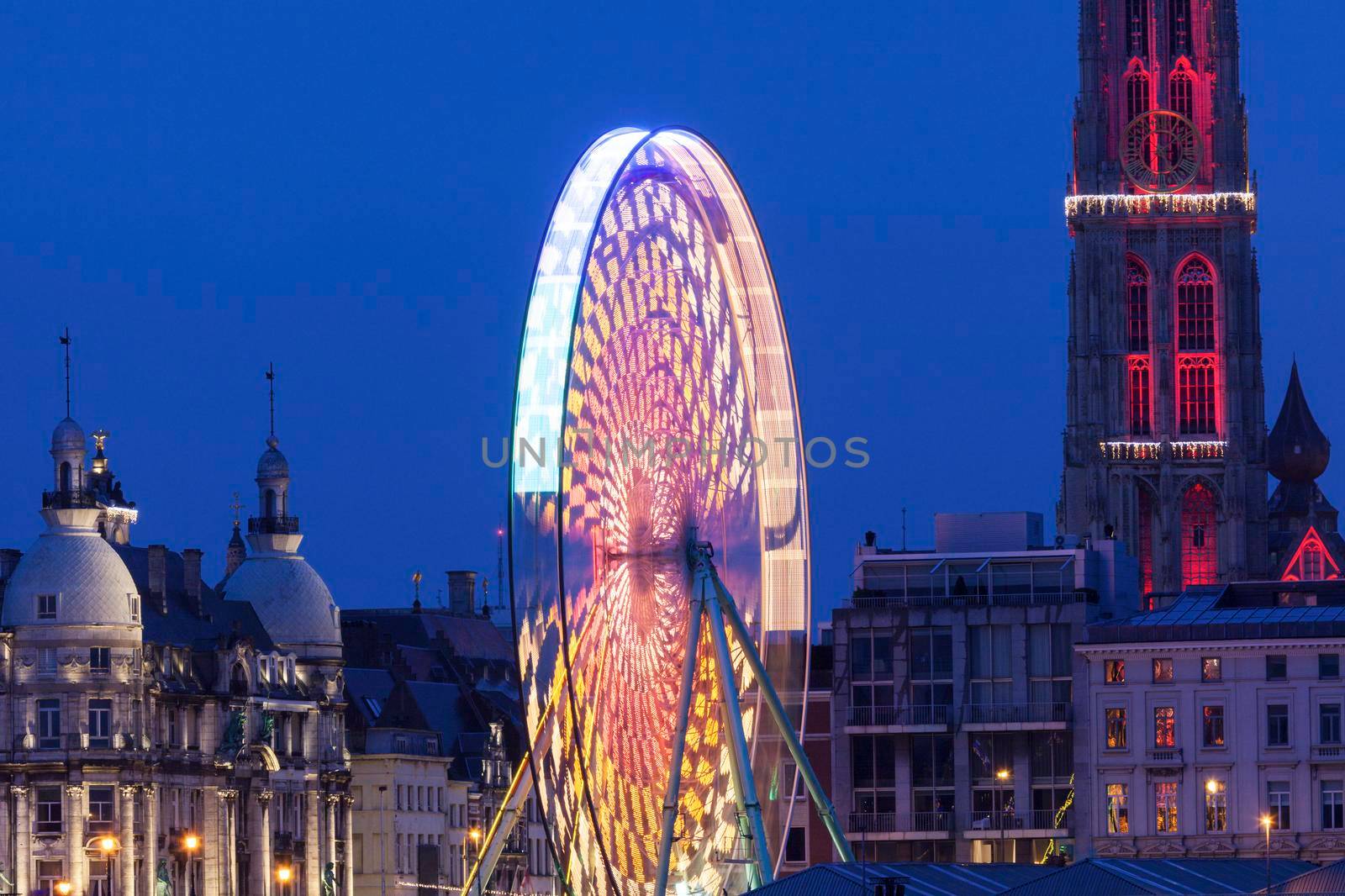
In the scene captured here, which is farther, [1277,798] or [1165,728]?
[1165,728]

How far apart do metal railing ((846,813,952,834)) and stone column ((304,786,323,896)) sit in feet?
88.6

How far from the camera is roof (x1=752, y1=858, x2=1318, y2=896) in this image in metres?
93.8

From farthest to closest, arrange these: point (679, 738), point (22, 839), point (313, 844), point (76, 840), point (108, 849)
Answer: point (313, 844) < point (76, 840) < point (108, 849) < point (22, 839) < point (679, 738)

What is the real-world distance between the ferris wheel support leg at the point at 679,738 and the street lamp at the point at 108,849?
56.4 m

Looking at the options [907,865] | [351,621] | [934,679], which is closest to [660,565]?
[907,865]

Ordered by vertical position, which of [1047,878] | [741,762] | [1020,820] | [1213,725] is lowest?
[1020,820]

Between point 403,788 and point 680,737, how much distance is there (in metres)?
84.0

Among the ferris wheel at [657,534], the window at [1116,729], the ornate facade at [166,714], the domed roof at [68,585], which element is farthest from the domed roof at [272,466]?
the ferris wheel at [657,534]

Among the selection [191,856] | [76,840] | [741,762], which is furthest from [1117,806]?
[741,762]

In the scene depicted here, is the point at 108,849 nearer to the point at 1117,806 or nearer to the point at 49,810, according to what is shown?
the point at 49,810

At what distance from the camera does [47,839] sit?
148 m

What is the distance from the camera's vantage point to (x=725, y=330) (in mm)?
100188

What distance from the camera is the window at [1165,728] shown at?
143 m

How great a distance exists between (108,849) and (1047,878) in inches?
2258
